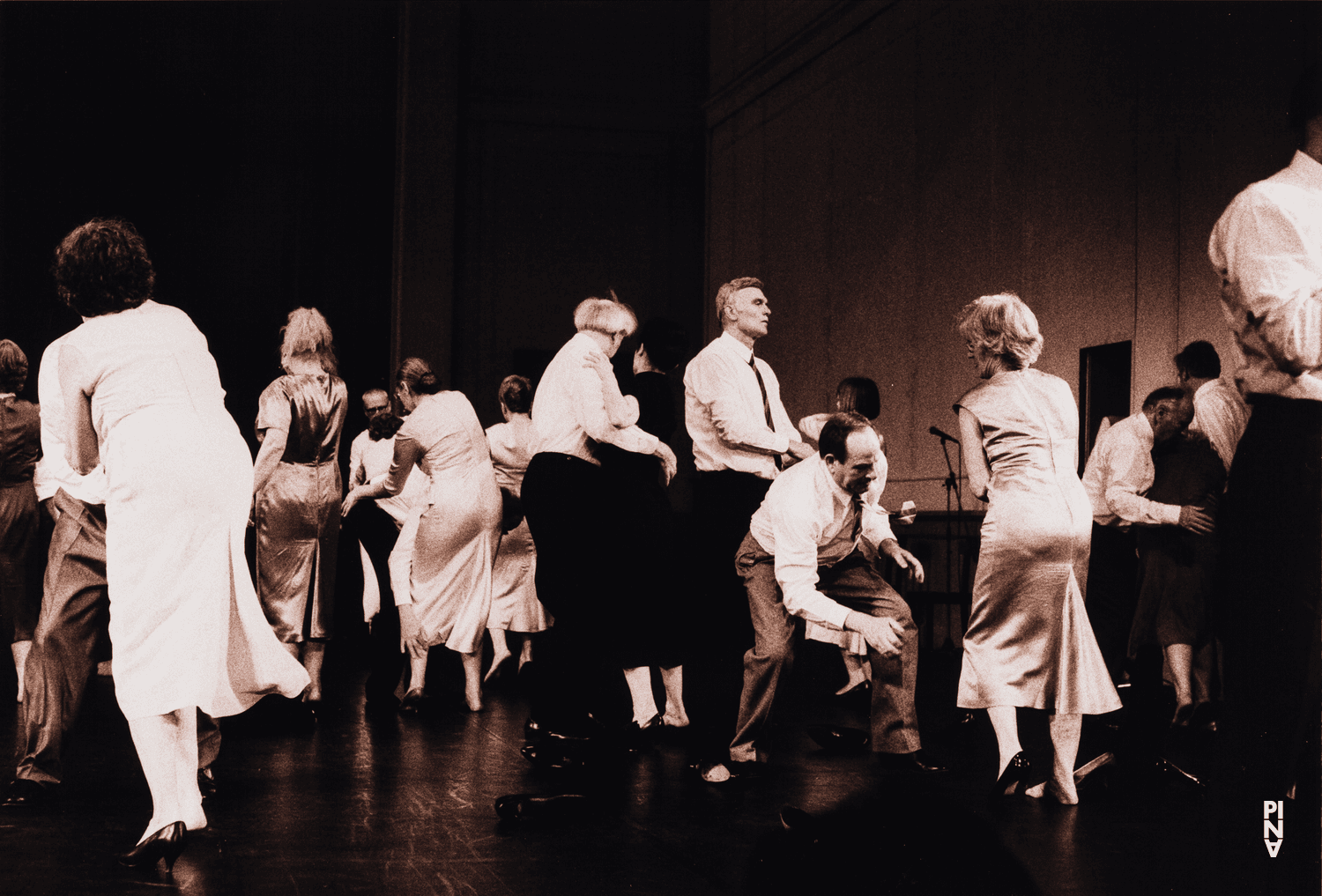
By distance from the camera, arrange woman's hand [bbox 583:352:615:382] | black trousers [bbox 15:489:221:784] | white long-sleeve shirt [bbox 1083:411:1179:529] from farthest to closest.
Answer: white long-sleeve shirt [bbox 1083:411:1179:529]
woman's hand [bbox 583:352:615:382]
black trousers [bbox 15:489:221:784]

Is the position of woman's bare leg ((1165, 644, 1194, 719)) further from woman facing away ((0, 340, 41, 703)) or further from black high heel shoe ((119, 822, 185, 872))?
woman facing away ((0, 340, 41, 703))

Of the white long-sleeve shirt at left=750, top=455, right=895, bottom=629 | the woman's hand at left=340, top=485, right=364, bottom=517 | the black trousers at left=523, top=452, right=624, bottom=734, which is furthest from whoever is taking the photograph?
the woman's hand at left=340, top=485, right=364, bottom=517

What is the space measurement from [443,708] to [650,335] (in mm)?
2040

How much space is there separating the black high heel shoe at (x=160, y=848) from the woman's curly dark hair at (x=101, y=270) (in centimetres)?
131

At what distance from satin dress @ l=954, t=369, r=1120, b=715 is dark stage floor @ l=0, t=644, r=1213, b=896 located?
367 millimetres

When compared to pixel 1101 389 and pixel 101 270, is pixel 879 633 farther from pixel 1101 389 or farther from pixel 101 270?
pixel 1101 389

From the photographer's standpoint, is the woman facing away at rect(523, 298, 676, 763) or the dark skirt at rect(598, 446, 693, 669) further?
the dark skirt at rect(598, 446, 693, 669)

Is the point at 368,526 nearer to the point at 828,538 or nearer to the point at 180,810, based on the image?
the point at 828,538

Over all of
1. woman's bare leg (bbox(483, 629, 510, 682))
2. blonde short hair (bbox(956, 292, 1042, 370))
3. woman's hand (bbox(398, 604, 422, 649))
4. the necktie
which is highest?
blonde short hair (bbox(956, 292, 1042, 370))

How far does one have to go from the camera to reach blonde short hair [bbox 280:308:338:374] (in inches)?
210

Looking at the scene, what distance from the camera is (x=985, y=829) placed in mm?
3416

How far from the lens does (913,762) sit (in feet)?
14.3

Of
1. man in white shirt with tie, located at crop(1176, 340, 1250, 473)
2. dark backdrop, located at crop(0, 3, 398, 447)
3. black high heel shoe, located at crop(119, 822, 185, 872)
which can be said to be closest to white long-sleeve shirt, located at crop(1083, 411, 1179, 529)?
man in white shirt with tie, located at crop(1176, 340, 1250, 473)

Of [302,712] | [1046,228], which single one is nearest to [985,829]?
[302,712]
